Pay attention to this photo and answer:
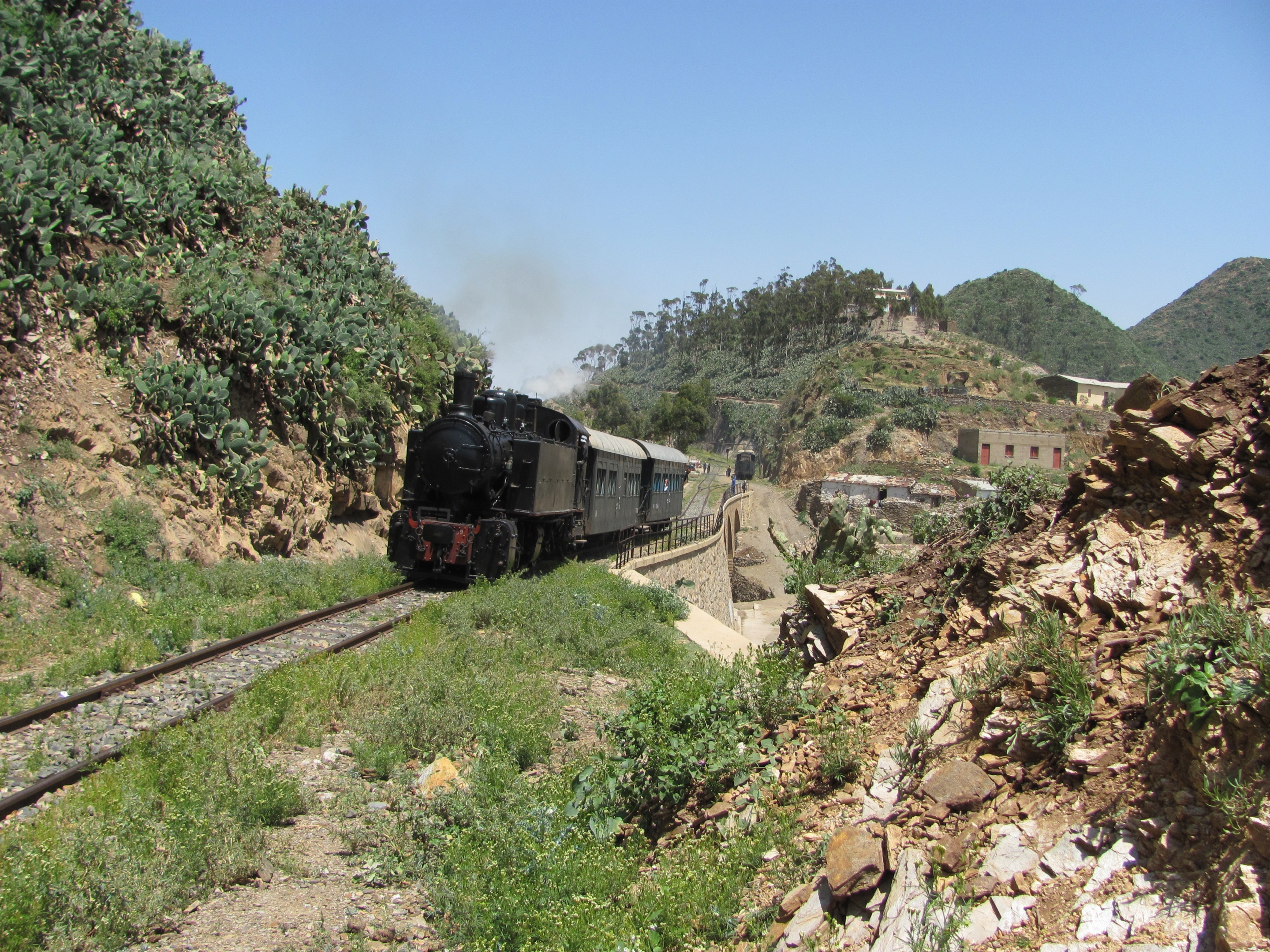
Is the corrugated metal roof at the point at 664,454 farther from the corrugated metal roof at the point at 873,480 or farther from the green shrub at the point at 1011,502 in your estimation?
the green shrub at the point at 1011,502

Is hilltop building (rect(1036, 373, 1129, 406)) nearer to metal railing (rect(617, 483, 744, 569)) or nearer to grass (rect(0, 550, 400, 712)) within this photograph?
metal railing (rect(617, 483, 744, 569))

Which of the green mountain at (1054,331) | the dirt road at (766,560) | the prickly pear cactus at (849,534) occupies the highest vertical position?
the green mountain at (1054,331)

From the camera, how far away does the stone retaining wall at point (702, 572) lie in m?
21.3

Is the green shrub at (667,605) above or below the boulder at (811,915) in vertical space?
below

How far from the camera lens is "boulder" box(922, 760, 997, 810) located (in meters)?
4.07

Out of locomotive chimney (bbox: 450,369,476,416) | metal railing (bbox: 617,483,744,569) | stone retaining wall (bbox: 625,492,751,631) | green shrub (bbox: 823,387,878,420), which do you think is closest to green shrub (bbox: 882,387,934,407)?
green shrub (bbox: 823,387,878,420)

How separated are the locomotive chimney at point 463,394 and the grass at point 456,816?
20.8 ft

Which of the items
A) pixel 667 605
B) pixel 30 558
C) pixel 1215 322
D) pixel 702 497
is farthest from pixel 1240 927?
pixel 1215 322

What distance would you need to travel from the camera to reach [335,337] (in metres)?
16.5

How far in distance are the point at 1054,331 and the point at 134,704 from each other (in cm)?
13239

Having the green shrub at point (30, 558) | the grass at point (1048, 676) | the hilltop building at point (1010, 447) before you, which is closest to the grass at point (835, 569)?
the grass at point (1048, 676)

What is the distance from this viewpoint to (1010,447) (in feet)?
156

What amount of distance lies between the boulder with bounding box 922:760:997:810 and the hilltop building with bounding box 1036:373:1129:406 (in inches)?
2549

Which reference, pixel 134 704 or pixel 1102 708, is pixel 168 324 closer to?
pixel 134 704
